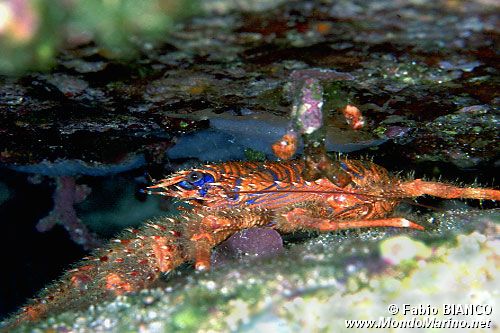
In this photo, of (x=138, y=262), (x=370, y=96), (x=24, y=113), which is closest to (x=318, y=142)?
(x=370, y=96)

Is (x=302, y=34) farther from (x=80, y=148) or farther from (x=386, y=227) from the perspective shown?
(x=80, y=148)

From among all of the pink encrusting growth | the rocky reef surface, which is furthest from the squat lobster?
the pink encrusting growth

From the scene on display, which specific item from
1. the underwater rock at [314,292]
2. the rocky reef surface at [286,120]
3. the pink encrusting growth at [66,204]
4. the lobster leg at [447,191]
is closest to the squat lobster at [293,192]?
the lobster leg at [447,191]

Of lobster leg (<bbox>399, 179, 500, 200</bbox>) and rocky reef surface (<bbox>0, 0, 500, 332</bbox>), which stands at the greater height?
rocky reef surface (<bbox>0, 0, 500, 332</bbox>)

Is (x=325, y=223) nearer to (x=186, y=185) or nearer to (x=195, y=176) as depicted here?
(x=195, y=176)

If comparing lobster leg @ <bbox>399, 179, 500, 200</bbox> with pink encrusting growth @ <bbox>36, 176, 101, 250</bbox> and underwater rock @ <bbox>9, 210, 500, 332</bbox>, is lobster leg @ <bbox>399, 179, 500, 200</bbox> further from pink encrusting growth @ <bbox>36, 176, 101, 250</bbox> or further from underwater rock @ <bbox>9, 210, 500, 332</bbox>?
pink encrusting growth @ <bbox>36, 176, 101, 250</bbox>

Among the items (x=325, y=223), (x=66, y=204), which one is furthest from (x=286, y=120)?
(x=66, y=204)
